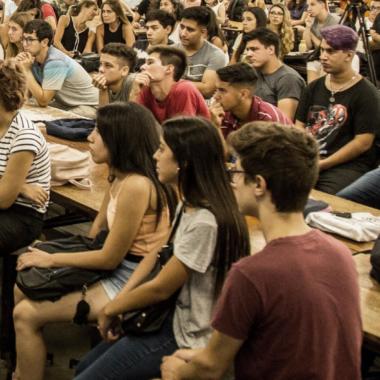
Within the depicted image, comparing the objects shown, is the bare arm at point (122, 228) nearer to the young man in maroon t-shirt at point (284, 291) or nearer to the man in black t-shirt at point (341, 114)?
the young man in maroon t-shirt at point (284, 291)

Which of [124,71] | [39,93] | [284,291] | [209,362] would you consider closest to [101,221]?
[209,362]

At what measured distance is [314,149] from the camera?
173 centimetres

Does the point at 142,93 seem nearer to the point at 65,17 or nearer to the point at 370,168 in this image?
the point at 370,168

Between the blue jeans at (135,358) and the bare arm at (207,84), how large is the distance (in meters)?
3.31

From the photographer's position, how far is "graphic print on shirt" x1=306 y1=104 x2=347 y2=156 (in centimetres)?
411

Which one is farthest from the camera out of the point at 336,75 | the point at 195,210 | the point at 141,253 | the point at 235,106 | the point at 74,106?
the point at 74,106

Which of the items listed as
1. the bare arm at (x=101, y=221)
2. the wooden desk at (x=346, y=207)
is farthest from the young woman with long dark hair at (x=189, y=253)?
the wooden desk at (x=346, y=207)

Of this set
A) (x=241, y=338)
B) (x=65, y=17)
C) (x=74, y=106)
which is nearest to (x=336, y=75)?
(x=74, y=106)

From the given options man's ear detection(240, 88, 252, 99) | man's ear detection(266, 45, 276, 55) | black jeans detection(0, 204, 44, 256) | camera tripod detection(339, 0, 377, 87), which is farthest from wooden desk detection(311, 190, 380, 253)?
camera tripod detection(339, 0, 377, 87)

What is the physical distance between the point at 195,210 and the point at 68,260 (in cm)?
66

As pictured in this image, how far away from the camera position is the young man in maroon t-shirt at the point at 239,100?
382cm

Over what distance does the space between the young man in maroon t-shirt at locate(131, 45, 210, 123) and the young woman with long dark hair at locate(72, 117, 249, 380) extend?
1821 mm

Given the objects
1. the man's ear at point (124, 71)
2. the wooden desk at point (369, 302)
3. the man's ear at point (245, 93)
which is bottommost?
the man's ear at point (124, 71)

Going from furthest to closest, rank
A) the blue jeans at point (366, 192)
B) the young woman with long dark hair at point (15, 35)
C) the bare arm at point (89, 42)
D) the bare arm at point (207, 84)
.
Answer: the bare arm at point (89, 42)
the young woman with long dark hair at point (15, 35)
the bare arm at point (207, 84)
the blue jeans at point (366, 192)
